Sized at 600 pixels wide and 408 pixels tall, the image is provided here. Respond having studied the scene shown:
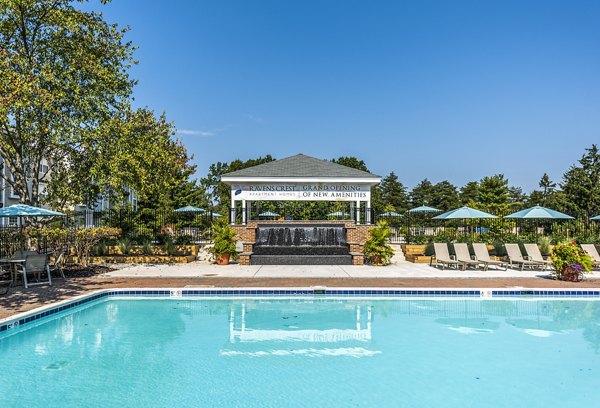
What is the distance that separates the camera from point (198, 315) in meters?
9.12

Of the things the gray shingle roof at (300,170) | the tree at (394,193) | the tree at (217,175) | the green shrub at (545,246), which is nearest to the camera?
the green shrub at (545,246)

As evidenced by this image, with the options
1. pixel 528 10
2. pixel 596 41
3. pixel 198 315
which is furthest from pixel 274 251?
pixel 596 41

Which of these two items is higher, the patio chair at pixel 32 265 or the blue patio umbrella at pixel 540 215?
the blue patio umbrella at pixel 540 215

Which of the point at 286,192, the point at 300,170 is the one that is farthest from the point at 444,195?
the point at 286,192

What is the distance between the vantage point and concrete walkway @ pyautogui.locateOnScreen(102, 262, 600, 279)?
13445mm

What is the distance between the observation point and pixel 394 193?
5550 centimetres

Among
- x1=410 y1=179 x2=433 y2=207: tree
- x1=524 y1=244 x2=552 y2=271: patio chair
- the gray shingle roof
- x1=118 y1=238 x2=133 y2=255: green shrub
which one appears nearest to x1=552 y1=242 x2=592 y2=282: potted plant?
x1=524 y1=244 x2=552 y2=271: patio chair

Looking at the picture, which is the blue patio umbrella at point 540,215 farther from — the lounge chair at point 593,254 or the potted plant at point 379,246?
the potted plant at point 379,246

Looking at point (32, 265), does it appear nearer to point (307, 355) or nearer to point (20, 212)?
point (20, 212)

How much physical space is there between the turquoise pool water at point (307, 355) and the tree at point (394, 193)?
4446 centimetres

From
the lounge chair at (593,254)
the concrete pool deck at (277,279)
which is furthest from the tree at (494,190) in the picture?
the concrete pool deck at (277,279)

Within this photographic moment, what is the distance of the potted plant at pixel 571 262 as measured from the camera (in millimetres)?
12250

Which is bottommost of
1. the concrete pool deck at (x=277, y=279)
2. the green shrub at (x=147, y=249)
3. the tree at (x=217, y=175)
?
the concrete pool deck at (x=277, y=279)

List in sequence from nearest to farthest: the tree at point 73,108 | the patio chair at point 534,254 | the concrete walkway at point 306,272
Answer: the concrete walkway at point 306,272
the tree at point 73,108
the patio chair at point 534,254
